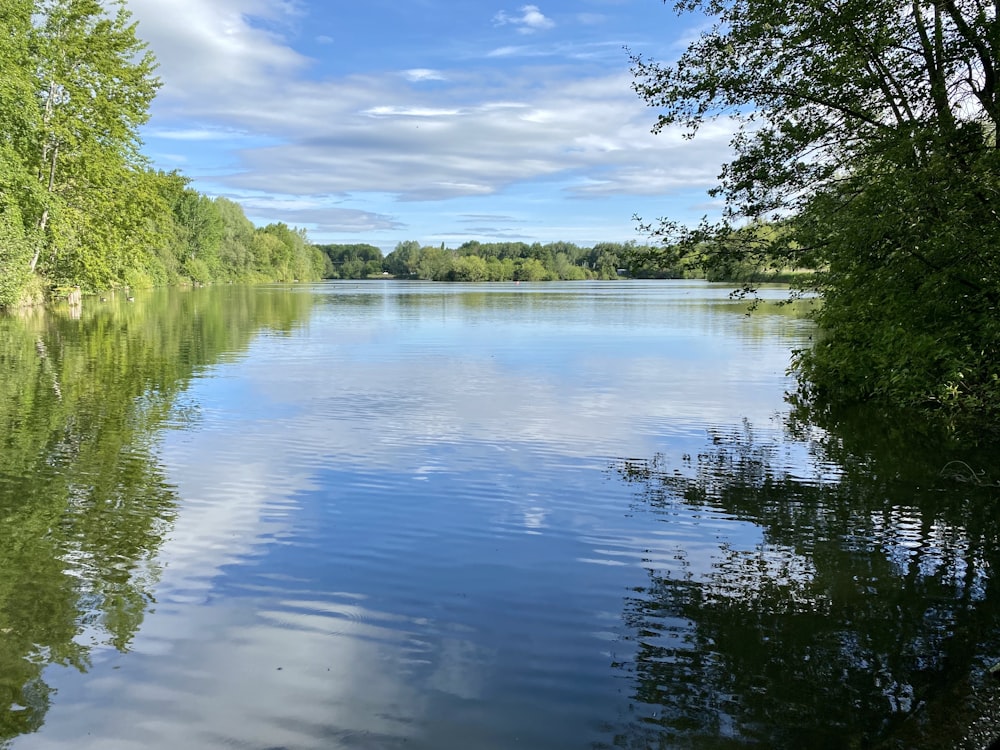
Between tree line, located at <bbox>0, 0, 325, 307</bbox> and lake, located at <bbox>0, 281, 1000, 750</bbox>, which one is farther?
tree line, located at <bbox>0, 0, 325, 307</bbox>

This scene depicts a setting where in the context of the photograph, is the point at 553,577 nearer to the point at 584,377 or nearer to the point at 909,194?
the point at 909,194

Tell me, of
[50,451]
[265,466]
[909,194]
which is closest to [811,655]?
[909,194]

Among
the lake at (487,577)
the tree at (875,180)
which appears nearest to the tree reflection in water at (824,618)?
the lake at (487,577)

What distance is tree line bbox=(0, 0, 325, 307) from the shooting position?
1298 inches

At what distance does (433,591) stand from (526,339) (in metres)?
25.6

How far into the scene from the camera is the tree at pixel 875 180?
10.3m

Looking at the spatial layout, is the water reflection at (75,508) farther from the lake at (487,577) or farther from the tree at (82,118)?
the tree at (82,118)

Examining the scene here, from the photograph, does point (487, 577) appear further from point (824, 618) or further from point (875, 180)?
point (875, 180)

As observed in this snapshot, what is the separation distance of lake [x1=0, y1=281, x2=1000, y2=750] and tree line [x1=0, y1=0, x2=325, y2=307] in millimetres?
23804

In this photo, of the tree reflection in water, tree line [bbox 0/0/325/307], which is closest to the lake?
the tree reflection in water

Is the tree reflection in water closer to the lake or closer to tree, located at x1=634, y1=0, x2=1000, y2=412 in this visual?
the lake

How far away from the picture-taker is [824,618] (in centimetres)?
602

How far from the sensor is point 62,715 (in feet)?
15.4

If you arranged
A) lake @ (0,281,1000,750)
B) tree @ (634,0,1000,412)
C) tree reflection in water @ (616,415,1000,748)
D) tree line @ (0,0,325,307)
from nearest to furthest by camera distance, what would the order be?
tree reflection in water @ (616,415,1000,748) < lake @ (0,281,1000,750) < tree @ (634,0,1000,412) < tree line @ (0,0,325,307)
